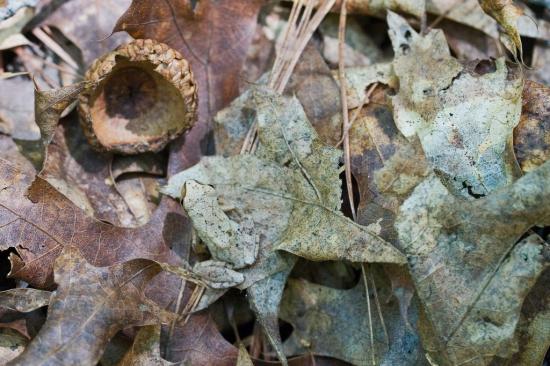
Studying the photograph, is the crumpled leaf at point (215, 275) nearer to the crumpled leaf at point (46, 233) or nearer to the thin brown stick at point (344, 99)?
the crumpled leaf at point (46, 233)

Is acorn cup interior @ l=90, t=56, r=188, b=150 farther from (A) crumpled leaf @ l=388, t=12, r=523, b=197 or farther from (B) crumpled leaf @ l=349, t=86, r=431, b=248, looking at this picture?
(A) crumpled leaf @ l=388, t=12, r=523, b=197

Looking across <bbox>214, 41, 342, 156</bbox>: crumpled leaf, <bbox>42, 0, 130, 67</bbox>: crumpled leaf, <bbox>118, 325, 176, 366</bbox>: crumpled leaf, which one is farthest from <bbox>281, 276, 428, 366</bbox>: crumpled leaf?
<bbox>42, 0, 130, 67</bbox>: crumpled leaf

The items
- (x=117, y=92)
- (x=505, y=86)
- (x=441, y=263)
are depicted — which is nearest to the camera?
(x=441, y=263)

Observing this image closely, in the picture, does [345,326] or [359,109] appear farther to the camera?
[359,109]

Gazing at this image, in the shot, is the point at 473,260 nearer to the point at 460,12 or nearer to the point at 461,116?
the point at 461,116

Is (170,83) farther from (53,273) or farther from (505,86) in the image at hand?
(505,86)

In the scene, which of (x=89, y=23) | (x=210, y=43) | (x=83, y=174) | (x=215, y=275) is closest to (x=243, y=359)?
(x=215, y=275)

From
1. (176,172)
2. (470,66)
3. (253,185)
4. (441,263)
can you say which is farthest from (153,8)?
(441,263)
